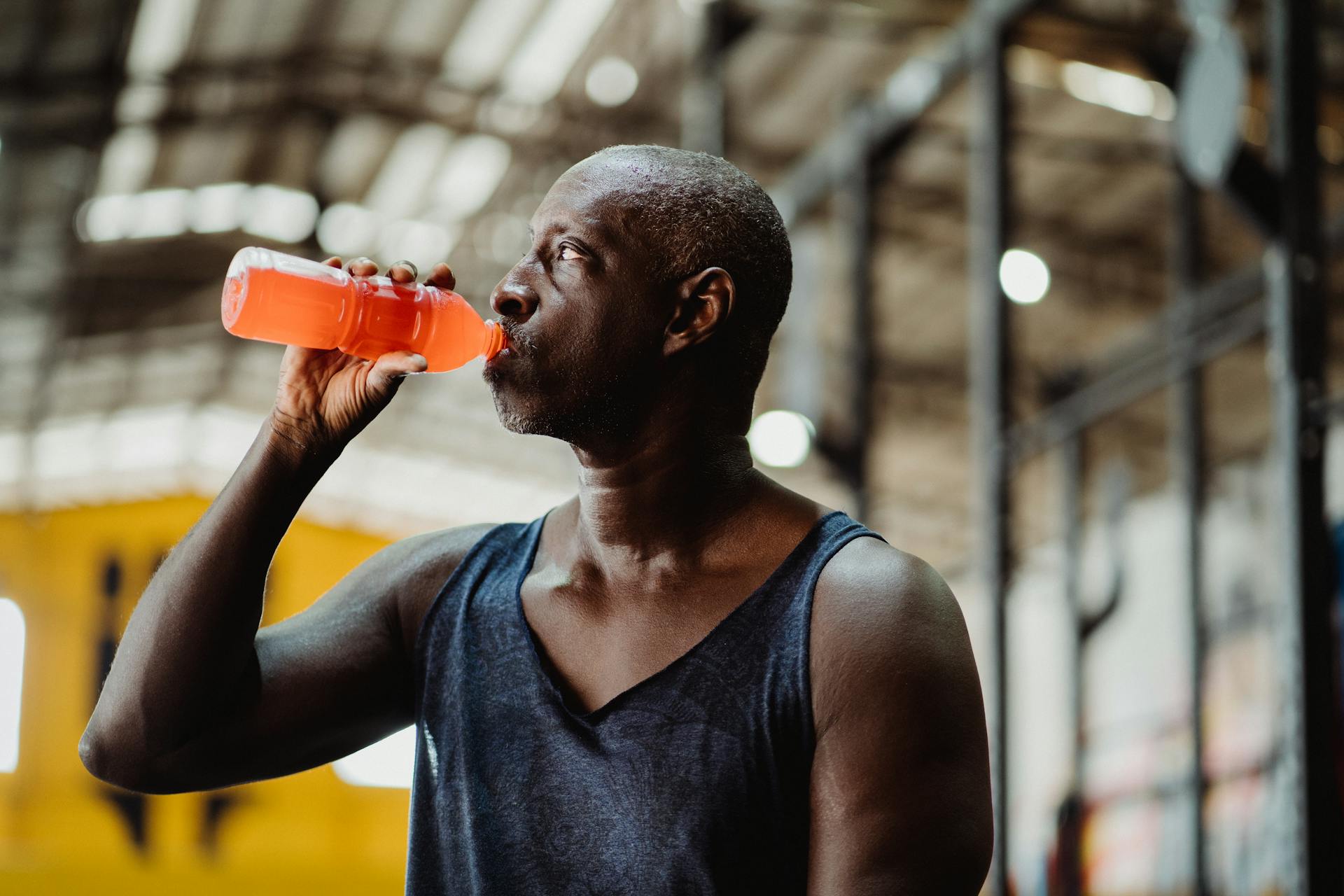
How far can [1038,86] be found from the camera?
1009 centimetres

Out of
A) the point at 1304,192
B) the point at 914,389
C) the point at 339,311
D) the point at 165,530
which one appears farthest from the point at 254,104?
the point at 339,311

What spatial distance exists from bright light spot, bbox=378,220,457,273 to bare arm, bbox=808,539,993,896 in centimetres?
1159

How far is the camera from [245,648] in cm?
137

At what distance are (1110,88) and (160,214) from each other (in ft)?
25.9

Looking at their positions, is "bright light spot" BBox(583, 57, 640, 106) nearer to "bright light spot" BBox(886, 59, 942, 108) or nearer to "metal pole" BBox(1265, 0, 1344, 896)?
"bright light spot" BBox(886, 59, 942, 108)

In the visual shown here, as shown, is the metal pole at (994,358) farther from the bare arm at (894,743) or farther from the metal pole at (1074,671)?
the bare arm at (894,743)

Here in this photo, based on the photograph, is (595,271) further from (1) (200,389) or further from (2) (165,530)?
(1) (200,389)

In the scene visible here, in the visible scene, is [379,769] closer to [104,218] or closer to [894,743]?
[104,218]

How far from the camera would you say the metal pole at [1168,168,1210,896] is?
217 inches

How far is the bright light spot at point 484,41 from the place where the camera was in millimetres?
9953

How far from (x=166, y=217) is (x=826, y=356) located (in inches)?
248

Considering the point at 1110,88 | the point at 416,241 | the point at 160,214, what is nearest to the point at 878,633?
the point at 1110,88

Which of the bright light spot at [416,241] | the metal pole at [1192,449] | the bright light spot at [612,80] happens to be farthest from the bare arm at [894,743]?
the bright light spot at [416,241]

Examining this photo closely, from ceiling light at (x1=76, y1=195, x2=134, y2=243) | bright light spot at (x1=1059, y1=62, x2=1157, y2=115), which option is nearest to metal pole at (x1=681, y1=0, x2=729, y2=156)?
bright light spot at (x1=1059, y1=62, x2=1157, y2=115)
